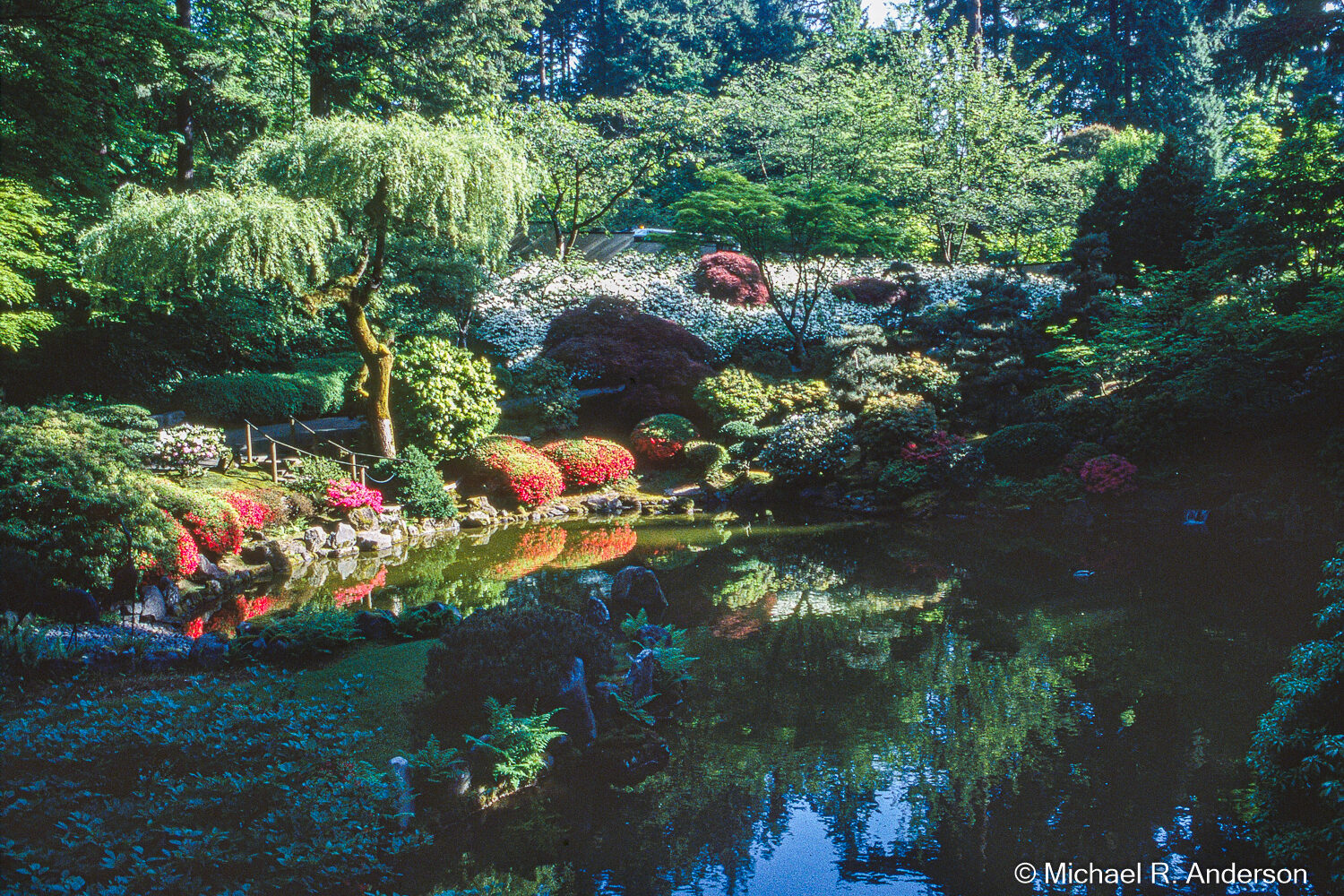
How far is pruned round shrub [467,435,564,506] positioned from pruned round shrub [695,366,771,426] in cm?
344

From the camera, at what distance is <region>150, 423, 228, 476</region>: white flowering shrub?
452 inches

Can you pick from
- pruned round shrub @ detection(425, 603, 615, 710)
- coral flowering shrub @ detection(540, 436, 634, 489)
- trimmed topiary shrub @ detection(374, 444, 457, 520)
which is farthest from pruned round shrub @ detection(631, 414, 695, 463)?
pruned round shrub @ detection(425, 603, 615, 710)

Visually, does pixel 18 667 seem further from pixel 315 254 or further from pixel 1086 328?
pixel 1086 328

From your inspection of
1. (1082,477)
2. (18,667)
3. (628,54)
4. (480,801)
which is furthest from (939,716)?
(628,54)

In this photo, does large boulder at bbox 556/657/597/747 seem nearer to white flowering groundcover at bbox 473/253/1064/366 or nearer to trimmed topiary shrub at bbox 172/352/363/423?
trimmed topiary shrub at bbox 172/352/363/423

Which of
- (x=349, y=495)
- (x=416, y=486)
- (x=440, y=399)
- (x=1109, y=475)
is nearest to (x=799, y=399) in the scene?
(x=1109, y=475)

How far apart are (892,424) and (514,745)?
10667mm

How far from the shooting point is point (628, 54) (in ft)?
115

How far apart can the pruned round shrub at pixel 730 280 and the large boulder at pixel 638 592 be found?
42.7 feet

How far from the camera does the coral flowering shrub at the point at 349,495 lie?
40.5ft

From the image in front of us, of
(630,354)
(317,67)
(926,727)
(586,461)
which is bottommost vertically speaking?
(926,727)

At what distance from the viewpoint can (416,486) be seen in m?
13.5

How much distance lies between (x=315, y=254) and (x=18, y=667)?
6801 mm

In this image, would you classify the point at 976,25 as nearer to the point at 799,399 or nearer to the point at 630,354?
the point at 799,399
